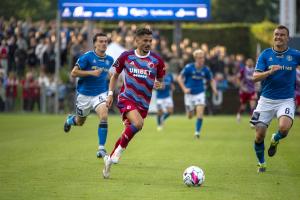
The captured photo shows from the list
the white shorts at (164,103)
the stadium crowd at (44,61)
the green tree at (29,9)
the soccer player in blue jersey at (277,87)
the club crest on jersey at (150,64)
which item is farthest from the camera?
the green tree at (29,9)

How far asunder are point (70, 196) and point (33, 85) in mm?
25320

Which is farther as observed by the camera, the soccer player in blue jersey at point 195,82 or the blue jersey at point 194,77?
the blue jersey at point 194,77

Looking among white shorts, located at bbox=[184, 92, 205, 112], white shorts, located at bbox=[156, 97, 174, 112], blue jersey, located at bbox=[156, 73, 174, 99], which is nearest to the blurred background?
blue jersey, located at bbox=[156, 73, 174, 99]

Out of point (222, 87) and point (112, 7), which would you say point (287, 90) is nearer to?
point (112, 7)

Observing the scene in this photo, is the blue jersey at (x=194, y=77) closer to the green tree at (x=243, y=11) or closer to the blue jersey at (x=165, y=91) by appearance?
the blue jersey at (x=165, y=91)

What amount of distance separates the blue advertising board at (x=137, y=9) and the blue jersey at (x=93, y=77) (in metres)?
14.6

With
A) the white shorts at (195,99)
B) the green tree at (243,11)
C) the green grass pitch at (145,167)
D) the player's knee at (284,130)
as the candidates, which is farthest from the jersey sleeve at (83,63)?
the green tree at (243,11)

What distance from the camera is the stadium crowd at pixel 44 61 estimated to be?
112ft

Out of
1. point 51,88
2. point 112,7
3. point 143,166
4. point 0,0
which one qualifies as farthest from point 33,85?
point 143,166

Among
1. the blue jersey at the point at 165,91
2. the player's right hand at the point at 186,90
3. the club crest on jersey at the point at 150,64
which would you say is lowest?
the blue jersey at the point at 165,91

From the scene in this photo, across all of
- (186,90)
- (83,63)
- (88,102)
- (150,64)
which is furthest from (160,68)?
(186,90)

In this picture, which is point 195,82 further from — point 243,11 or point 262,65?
point 243,11

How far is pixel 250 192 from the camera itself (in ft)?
35.3

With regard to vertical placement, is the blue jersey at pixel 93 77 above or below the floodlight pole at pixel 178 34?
below
